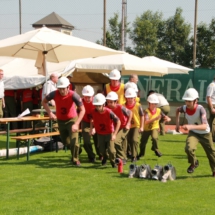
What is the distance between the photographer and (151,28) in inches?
3044

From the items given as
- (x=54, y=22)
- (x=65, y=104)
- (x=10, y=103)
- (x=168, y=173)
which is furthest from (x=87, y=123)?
(x=54, y=22)

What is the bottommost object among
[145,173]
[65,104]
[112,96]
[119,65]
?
[145,173]

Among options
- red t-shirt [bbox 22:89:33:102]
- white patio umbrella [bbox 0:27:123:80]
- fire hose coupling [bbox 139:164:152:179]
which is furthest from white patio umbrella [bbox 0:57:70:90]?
fire hose coupling [bbox 139:164:152:179]

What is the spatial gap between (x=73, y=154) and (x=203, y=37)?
48.2 m

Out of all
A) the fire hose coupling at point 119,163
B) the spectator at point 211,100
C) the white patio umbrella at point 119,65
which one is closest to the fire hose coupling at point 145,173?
the fire hose coupling at point 119,163

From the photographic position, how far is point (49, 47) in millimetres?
16172

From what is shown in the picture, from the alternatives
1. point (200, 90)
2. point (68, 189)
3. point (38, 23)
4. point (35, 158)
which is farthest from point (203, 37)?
point (68, 189)

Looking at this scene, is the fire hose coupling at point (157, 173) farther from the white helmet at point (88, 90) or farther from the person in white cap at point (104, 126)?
the white helmet at point (88, 90)

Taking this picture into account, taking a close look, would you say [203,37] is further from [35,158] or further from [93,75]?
[35,158]

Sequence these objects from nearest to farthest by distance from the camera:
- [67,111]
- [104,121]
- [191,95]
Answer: [191,95] → [104,121] → [67,111]

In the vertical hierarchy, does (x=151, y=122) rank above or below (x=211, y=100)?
below

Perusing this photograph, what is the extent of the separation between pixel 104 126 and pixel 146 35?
2578 inches

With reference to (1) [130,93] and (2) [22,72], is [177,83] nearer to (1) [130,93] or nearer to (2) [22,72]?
(2) [22,72]

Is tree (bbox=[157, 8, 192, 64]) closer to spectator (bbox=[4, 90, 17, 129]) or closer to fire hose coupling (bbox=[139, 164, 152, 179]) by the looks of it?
spectator (bbox=[4, 90, 17, 129])
